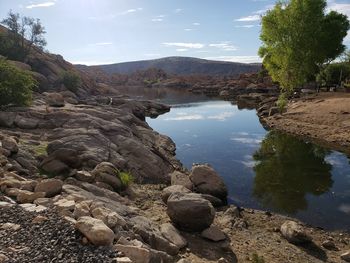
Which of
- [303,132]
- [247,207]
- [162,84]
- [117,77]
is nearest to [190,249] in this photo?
[247,207]

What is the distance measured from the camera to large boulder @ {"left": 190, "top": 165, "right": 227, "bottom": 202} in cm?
1950

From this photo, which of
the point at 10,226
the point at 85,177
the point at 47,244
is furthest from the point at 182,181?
the point at 47,244

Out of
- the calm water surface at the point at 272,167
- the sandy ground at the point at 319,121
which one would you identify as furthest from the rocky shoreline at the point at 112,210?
the sandy ground at the point at 319,121

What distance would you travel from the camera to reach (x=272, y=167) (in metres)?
27.8

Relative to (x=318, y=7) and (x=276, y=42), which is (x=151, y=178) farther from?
(x=318, y=7)

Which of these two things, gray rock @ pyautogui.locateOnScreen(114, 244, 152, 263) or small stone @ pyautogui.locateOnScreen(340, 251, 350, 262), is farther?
small stone @ pyautogui.locateOnScreen(340, 251, 350, 262)

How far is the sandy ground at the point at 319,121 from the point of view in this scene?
117ft

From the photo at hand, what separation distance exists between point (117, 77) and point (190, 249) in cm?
16970

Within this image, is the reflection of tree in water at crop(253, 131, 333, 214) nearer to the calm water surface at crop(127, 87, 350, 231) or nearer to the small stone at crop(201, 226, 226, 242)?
the calm water surface at crop(127, 87, 350, 231)

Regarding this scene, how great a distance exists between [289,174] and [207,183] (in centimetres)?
856

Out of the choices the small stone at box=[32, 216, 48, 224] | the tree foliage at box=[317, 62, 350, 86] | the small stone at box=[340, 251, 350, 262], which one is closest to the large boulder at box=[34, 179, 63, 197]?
the small stone at box=[32, 216, 48, 224]

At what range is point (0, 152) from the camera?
15.8 m

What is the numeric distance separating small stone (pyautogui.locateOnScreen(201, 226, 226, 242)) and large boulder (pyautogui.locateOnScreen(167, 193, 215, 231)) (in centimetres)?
24

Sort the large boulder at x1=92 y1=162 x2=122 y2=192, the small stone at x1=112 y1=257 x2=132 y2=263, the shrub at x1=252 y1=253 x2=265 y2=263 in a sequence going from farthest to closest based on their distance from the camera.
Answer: the large boulder at x1=92 y1=162 x2=122 y2=192
the shrub at x1=252 y1=253 x2=265 y2=263
the small stone at x1=112 y1=257 x2=132 y2=263
